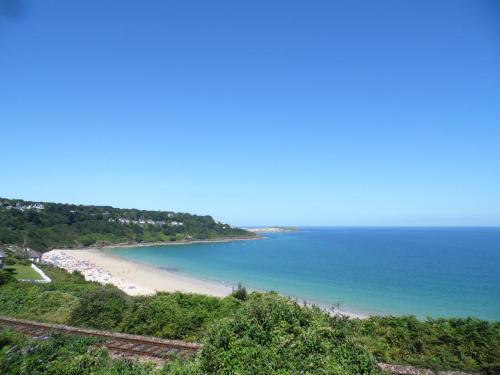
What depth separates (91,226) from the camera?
109812 millimetres

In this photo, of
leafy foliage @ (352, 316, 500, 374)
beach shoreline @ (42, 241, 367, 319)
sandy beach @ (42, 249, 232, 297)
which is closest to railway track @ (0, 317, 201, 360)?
leafy foliage @ (352, 316, 500, 374)

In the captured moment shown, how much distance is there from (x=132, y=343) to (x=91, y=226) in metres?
112

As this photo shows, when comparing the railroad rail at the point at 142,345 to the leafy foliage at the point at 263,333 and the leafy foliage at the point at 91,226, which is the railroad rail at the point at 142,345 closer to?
the leafy foliage at the point at 263,333

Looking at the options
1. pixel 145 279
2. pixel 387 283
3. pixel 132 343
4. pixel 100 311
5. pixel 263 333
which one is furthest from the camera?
pixel 145 279

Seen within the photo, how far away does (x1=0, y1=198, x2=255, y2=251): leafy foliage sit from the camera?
82812mm

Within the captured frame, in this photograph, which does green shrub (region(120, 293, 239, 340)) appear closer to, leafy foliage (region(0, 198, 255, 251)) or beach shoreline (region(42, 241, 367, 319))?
beach shoreline (region(42, 241, 367, 319))

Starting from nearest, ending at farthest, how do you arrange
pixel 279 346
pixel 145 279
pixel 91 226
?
pixel 279 346 < pixel 145 279 < pixel 91 226

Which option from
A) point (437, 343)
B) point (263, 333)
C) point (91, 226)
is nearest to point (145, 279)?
point (437, 343)

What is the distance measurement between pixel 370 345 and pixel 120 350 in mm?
9108

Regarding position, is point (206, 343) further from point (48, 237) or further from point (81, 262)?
point (48, 237)

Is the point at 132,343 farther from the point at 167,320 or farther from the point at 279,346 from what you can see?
the point at 279,346

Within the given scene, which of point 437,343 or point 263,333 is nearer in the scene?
point 263,333

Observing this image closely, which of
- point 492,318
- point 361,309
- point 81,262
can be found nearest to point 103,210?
point 81,262

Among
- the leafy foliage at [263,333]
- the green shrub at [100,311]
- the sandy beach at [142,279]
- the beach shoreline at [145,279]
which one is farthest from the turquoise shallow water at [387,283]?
the green shrub at [100,311]
